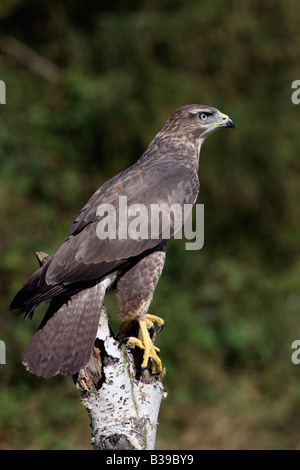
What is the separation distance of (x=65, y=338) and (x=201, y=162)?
4722 mm

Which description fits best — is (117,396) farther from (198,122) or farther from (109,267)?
(198,122)

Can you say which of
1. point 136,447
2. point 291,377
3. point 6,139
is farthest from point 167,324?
point 136,447

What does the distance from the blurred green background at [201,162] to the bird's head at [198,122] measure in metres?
2.60

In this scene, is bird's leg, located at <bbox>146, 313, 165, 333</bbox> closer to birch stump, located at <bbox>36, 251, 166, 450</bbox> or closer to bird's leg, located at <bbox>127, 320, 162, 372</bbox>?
bird's leg, located at <bbox>127, 320, 162, 372</bbox>

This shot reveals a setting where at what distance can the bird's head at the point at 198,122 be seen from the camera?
387 centimetres

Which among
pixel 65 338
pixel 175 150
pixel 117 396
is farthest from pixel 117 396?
pixel 175 150

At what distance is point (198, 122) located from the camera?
12.8 feet

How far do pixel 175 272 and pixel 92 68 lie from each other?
2.48 m

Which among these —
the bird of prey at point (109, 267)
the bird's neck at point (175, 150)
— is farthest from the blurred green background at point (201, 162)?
the bird of prey at point (109, 267)

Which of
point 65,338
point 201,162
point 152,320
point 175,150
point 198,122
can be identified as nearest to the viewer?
point 65,338

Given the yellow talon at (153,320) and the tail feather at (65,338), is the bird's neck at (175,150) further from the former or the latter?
the tail feather at (65,338)

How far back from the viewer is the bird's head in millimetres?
3869

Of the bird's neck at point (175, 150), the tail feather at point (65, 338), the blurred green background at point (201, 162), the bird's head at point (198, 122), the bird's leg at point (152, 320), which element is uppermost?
the blurred green background at point (201, 162)

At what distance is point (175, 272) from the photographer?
7.11 metres
